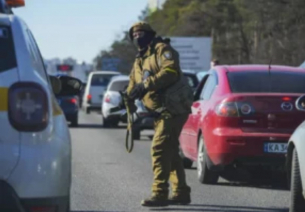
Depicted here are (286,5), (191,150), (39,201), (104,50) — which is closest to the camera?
(39,201)

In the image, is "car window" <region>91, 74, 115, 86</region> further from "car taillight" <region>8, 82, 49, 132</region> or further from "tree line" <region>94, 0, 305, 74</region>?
"car taillight" <region>8, 82, 49, 132</region>

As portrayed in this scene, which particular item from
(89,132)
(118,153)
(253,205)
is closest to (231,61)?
(89,132)

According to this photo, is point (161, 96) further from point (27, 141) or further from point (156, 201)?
point (27, 141)

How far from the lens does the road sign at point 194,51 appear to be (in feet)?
187

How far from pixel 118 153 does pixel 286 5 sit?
84.9ft

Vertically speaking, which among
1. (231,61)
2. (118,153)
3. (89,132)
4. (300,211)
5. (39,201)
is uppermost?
(39,201)

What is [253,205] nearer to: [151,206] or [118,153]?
[151,206]

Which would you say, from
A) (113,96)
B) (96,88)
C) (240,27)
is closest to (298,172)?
(113,96)

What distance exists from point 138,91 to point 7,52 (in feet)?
12.5

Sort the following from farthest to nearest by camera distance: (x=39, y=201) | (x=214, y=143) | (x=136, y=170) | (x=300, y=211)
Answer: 1. (x=136, y=170)
2. (x=214, y=143)
3. (x=300, y=211)
4. (x=39, y=201)

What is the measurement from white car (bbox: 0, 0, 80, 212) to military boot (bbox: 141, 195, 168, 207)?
12.3 feet

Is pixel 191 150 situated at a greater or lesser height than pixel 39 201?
lesser

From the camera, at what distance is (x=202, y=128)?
12266 millimetres

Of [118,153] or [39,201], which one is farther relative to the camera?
[118,153]
